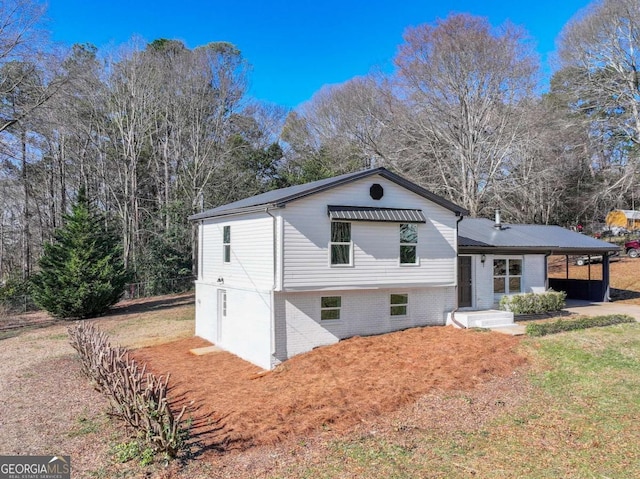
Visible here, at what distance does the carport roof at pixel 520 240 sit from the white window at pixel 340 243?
4849mm

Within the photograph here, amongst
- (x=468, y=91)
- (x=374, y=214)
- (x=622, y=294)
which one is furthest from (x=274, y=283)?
(x=622, y=294)

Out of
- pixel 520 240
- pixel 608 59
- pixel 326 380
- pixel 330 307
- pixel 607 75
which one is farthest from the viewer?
pixel 607 75

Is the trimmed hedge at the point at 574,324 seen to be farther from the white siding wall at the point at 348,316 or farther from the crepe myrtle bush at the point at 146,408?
the crepe myrtle bush at the point at 146,408

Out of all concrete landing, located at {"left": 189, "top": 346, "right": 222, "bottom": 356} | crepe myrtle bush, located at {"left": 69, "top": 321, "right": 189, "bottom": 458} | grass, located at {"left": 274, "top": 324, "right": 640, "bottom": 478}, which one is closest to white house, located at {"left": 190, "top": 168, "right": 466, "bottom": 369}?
concrete landing, located at {"left": 189, "top": 346, "right": 222, "bottom": 356}

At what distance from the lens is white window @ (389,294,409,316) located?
13922mm

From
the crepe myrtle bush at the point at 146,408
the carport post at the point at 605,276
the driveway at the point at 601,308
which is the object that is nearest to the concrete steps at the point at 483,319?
the driveway at the point at 601,308

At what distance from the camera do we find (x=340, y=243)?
12453mm

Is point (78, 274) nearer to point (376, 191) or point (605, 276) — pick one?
point (376, 191)

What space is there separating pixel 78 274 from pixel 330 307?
14174 mm

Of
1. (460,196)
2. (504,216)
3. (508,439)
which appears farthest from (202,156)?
(508,439)

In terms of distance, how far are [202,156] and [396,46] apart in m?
15.6

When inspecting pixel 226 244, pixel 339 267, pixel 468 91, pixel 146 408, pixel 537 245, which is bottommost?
A: pixel 146 408

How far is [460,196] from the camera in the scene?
2534 centimetres

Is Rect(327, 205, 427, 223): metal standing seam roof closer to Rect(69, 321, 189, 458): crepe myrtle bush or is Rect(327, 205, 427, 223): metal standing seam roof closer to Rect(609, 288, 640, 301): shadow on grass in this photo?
Rect(69, 321, 189, 458): crepe myrtle bush
